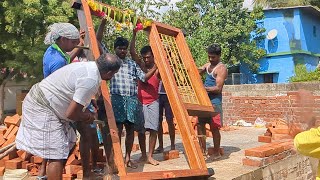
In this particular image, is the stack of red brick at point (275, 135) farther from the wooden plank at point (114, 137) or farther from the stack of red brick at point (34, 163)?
the wooden plank at point (114, 137)

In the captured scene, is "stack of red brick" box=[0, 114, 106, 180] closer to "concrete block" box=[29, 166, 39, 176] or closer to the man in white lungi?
"concrete block" box=[29, 166, 39, 176]

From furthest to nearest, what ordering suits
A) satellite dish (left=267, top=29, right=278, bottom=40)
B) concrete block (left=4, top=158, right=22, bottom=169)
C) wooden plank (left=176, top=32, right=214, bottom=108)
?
satellite dish (left=267, top=29, right=278, bottom=40) → wooden plank (left=176, top=32, right=214, bottom=108) → concrete block (left=4, top=158, right=22, bottom=169)

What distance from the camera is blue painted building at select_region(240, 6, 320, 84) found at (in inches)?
945

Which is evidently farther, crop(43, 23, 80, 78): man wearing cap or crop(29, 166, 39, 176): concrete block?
crop(29, 166, 39, 176): concrete block

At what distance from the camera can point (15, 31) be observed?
1523 cm

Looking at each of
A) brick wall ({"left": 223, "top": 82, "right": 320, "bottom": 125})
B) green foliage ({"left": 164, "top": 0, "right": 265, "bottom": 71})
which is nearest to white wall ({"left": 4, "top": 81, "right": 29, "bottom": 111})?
green foliage ({"left": 164, "top": 0, "right": 265, "bottom": 71})

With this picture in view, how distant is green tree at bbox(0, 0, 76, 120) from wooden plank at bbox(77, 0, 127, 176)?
33.6ft

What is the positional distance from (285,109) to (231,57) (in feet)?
38.5

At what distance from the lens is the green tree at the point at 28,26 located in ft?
47.9

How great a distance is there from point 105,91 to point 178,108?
3.35 feet

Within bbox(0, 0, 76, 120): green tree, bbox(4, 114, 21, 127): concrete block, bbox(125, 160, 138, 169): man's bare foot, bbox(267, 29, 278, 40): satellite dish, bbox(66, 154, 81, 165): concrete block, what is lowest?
bbox(125, 160, 138, 169): man's bare foot

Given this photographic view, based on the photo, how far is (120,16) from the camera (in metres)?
5.17

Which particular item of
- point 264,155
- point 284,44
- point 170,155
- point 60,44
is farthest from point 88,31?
point 284,44

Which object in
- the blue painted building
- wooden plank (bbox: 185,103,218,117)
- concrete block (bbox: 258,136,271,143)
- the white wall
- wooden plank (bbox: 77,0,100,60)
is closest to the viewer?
wooden plank (bbox: 77,0,100,60)
